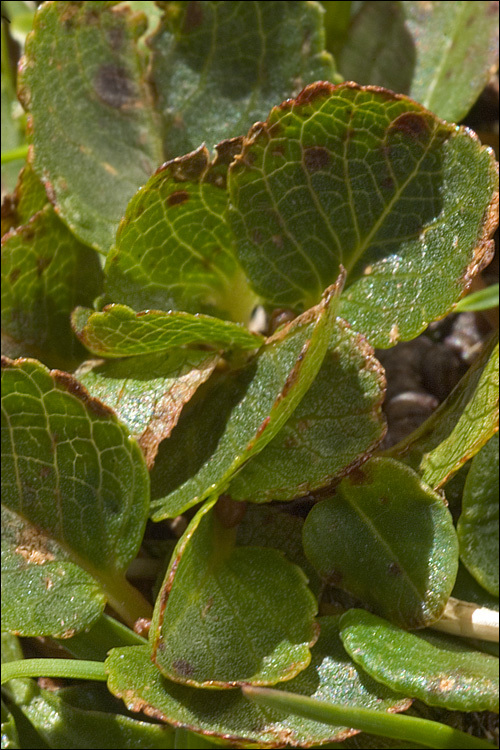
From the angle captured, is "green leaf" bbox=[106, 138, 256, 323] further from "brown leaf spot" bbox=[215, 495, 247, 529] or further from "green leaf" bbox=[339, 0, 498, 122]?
"green leaf" bbox=[339, 0, 498, 122]

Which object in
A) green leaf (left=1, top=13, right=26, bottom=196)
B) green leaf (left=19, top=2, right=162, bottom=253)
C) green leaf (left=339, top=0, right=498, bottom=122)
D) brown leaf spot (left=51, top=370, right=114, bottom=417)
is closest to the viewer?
brown leaf spot (left=51, top=370, right=114, bottom=417)

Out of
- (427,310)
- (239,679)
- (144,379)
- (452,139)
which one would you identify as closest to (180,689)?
(239,679)

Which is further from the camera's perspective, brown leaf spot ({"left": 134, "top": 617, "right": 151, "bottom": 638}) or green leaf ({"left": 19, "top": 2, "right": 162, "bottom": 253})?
green leaf ({"left": 19, "top": 2, "right": 162, "bottom": 253})

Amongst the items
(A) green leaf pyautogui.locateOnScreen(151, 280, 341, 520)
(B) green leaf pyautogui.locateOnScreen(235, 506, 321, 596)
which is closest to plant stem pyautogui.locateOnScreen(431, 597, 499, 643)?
(B) green leaf pyautogui.locateOnScreen(235, 506, 321, 596)

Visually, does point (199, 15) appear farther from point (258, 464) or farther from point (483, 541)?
point (483, 541)

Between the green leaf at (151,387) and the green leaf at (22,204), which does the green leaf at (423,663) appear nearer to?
the green leaf at (151,387)

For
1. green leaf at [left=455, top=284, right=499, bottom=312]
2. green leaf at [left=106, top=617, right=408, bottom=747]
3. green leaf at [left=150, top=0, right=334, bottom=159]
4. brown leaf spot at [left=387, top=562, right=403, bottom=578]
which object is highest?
green leaf at [left=150, top=0, right=334, bottom=159]

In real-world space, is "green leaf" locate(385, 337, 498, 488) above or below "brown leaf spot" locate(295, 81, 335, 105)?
below
